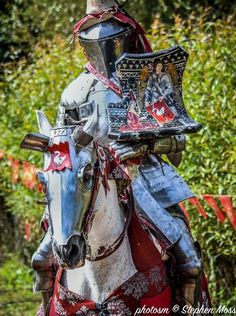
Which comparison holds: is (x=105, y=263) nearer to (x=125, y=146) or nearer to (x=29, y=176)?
(x=125, y=146)

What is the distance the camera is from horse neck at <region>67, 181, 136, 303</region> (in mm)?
4324

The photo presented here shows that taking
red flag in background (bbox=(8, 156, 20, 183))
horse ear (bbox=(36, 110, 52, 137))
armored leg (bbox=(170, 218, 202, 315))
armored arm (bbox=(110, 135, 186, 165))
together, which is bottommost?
red flag in background (bbox=(8, 156, 20, 183))

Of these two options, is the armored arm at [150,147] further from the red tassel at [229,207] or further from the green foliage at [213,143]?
the green foliage at [213,143]

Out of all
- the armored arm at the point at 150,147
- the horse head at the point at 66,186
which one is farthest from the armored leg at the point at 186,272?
the horse head at the point at 66,186

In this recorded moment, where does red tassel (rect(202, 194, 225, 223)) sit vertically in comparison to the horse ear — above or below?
below

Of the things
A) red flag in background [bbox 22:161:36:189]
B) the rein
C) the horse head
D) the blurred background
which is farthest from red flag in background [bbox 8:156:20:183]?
the horse head

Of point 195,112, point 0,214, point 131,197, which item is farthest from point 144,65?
point 0,214

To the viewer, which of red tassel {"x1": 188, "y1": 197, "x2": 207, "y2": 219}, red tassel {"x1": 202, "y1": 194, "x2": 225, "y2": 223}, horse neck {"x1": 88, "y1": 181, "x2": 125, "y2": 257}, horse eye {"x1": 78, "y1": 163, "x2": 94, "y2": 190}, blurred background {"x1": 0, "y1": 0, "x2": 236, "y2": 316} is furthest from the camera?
blurred background {"x1": 0, "y1": 0, "x2": 236, "y2": 316}

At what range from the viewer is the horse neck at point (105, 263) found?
4.32 metres

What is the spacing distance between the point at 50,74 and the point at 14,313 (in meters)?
2.55

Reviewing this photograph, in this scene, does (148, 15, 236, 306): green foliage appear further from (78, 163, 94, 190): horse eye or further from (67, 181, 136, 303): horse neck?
(78, 163, 94, 190): horse eye

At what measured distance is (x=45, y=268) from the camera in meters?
4.79

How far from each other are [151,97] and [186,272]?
0.94 meters

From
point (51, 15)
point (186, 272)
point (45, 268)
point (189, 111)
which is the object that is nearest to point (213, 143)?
point (189, 111)
